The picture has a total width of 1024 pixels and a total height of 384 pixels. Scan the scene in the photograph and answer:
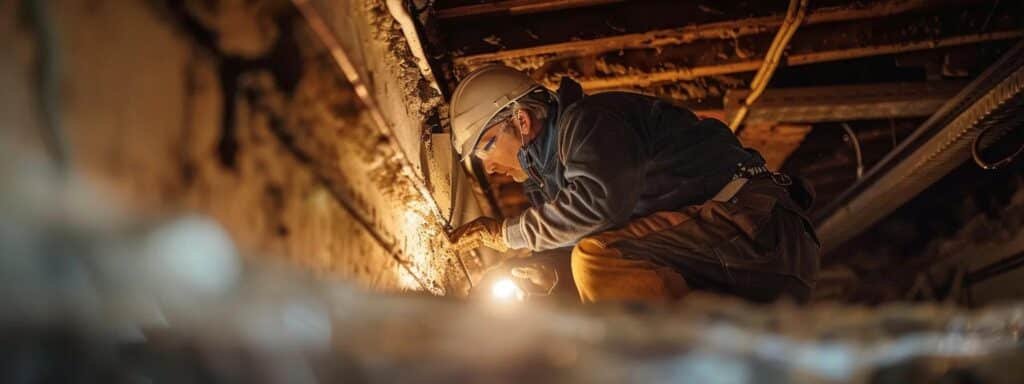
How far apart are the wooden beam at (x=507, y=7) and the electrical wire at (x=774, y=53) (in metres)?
0.70

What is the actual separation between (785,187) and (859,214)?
2.10m

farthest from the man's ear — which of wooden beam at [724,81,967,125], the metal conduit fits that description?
the metal conduit

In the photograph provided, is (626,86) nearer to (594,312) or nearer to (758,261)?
(758,261)

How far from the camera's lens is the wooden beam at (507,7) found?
2.92 meters

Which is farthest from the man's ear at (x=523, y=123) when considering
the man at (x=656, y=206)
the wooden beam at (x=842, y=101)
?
the wooden beam at (x=842, y=101)

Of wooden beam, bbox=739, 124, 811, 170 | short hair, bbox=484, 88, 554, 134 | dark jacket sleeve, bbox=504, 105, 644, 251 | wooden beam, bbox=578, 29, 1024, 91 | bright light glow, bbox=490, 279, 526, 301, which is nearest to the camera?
dark jacket sleeve, bbox=504, 105, 644, 251

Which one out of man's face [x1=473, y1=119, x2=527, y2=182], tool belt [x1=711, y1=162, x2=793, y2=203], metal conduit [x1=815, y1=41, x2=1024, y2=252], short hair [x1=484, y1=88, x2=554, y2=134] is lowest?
tool belt [x1=711, y1=162, x2=793, y2=203]

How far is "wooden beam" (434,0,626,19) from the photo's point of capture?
292 cm

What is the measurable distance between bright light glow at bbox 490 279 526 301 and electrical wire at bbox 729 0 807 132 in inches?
56.6

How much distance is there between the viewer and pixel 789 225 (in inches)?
94.3

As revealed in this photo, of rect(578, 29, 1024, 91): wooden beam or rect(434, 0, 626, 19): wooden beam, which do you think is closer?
rect(434, 0, 626, 19): wooden beam

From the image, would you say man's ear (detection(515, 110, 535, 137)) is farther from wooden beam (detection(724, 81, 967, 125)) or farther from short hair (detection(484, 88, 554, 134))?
wooden beam (detection(724, 81, 967, 125))

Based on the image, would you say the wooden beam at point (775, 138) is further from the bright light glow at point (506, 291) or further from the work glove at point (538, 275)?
the bright light glow at point (506, 291)

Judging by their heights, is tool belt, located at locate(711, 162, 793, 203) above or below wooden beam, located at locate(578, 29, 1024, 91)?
below
